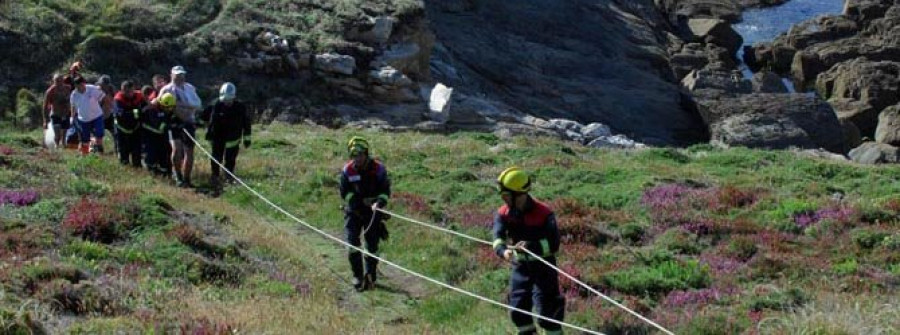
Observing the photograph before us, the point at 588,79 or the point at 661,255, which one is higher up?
the point at 661,255

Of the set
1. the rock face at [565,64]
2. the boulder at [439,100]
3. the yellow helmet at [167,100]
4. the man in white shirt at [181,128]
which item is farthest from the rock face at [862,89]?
the yellow helmet at [167,100]

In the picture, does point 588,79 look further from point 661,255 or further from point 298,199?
point 661,255

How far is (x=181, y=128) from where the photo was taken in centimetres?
2197

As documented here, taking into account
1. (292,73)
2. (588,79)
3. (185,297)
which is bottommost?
(588,79)

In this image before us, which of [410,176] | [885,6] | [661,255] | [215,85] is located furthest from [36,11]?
[885,6]

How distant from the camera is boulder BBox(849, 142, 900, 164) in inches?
1505

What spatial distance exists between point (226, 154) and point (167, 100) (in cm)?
159

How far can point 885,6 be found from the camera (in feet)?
246

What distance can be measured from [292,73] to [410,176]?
1345 centimetres

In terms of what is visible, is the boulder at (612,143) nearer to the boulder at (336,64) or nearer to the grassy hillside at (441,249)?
the boulder at (336,64)

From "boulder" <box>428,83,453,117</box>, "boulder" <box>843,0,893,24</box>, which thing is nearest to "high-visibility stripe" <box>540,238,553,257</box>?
"boulder" <box>428,83,453,117</box>

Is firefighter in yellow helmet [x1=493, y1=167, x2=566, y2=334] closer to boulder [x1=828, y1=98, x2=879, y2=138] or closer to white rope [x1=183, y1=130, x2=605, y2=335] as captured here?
white rope [x1=183, y1=130, x2=605, y2=335]

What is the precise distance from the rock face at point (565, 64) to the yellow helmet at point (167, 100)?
20585 mm

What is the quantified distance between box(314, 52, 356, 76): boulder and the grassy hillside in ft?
35.6
